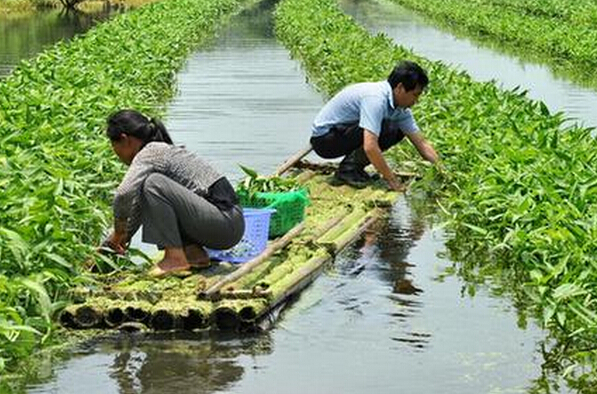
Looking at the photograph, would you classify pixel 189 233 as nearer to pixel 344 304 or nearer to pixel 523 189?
pixel 344 304

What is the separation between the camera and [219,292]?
730 cm

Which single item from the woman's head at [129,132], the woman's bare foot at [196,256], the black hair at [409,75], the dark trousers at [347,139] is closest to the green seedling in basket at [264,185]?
the woman's bare foot at [196,256]

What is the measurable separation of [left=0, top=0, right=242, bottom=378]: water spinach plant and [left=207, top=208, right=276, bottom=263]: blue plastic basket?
846 millimetres

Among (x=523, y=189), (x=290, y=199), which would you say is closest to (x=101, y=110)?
(x=290, y=199)

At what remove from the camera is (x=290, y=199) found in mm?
9211

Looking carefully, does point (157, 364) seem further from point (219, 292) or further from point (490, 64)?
point (490, 64)

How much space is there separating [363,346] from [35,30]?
31396 millimetres

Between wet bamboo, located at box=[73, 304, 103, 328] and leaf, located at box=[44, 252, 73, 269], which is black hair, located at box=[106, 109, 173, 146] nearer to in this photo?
leaf, located at box=[44, 252, 73, 269]

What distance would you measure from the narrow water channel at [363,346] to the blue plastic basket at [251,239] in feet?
1.44

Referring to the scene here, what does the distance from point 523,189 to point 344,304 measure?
1.83 m

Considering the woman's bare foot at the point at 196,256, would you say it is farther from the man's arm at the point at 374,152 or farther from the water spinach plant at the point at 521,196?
the man's arm at the point at 374,152

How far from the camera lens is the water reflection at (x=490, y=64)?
19266 mm

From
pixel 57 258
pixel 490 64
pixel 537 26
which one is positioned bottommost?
pixel 537 26

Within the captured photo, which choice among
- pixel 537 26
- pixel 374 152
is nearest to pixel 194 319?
pixel 374 152
